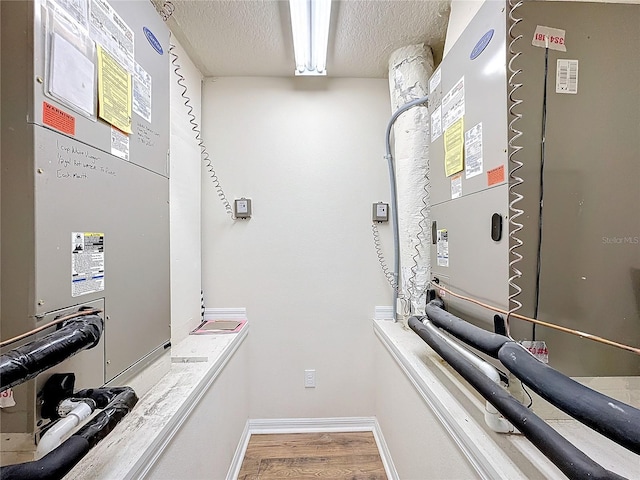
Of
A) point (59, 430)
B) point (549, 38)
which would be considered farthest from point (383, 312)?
point (59, 430)

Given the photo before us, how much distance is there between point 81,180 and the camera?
69 cm

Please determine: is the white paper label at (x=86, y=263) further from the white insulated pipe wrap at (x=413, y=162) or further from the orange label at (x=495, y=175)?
the white insulated pipe wrap at (x=413, y=162)

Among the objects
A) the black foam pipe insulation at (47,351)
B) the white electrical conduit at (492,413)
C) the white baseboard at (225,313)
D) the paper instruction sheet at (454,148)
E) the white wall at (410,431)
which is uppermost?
the paper instruction sheet at (454,148)

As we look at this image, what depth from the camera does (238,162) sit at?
2.01 meters

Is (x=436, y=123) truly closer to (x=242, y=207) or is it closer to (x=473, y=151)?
(x=473, y=151)

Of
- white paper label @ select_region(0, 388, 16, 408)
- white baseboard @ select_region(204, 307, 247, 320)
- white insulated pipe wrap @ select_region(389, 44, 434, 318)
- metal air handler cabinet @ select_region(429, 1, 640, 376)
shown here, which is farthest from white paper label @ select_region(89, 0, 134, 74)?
white baseboard @ select_region(204, 307, 247, 320)

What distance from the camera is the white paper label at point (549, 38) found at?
83cm

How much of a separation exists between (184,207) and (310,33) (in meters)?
1.24

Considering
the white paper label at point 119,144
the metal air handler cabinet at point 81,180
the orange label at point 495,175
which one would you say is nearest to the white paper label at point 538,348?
the orange label at point 495,175

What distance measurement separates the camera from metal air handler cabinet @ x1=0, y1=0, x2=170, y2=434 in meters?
0.58

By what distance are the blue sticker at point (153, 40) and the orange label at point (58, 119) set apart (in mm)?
515

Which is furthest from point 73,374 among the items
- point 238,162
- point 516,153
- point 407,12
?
point 407,12

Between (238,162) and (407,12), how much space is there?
1.36 metres

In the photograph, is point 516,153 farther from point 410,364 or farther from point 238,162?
point 238,162
